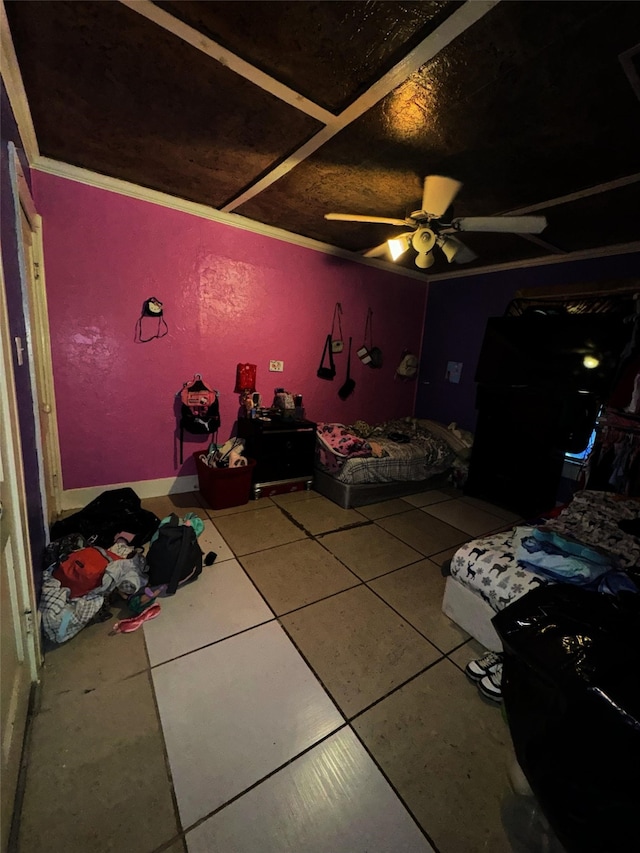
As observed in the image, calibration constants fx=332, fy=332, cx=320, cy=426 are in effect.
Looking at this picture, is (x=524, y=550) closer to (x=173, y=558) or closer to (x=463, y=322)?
(x=173, y=558)

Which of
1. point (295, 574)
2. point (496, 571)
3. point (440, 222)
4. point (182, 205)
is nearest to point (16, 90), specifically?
point (182, 205)

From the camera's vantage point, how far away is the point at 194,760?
1162 mm

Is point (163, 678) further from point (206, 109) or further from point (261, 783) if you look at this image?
point (206, 109)

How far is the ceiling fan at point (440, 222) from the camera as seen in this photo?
1995 millimetres

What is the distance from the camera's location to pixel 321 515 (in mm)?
3004

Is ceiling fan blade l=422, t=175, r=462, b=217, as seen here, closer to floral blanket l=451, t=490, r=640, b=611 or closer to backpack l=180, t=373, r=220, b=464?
floral blanket l=451, t=490, r=640, b=611

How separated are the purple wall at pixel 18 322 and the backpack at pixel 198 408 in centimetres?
129

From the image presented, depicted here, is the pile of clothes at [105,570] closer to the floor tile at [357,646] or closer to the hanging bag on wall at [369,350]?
the floor tile at [357,646]

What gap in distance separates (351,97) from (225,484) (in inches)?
105

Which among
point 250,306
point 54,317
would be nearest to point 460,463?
point 250,306

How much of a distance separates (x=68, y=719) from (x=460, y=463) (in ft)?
12.4

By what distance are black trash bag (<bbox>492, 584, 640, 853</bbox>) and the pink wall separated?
3.00 meters

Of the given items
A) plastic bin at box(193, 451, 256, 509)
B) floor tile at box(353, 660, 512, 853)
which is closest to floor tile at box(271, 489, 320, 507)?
plastic bin at box(193, 451, 256, 509)

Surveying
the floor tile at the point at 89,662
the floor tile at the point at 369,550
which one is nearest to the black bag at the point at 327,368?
the floor tile at the point at 369,550
